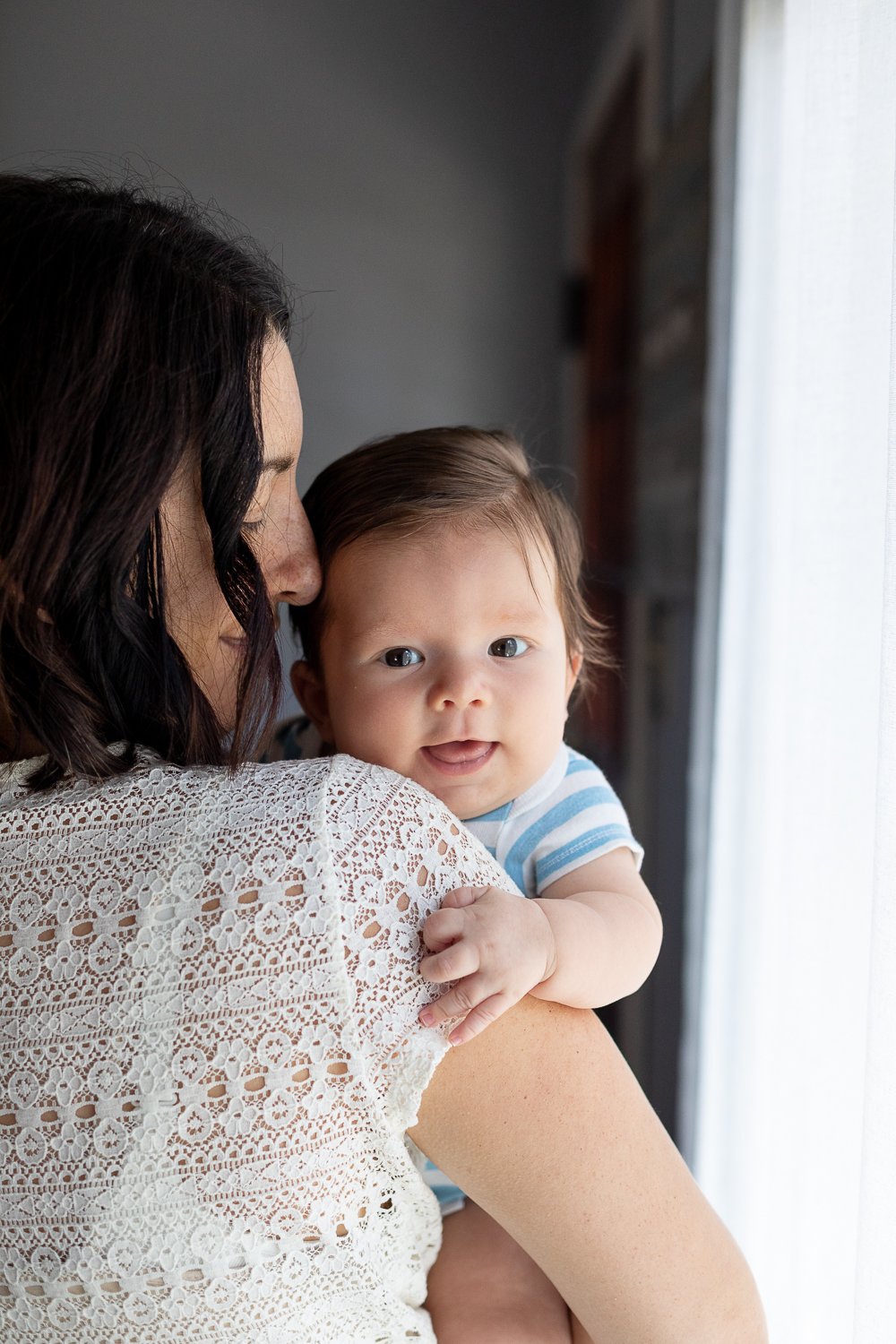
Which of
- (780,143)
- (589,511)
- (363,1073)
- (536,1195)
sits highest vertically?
(780,143)

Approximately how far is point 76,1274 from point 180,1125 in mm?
135

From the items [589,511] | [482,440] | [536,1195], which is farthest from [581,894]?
[589,511]

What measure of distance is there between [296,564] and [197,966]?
0.47 meters

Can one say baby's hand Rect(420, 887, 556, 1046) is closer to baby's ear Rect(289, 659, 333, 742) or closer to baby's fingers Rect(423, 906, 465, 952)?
baby's fingers Rect(423, 906, 465, 952)

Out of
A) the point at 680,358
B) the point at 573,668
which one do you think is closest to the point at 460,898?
the point at 573,668

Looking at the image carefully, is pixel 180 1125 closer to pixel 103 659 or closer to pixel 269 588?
pixel 103 659

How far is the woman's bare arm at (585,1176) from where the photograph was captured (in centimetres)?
70

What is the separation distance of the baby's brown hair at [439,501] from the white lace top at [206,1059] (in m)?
0.45

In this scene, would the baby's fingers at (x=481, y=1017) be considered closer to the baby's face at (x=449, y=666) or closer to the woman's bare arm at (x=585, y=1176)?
the woman's bare arm at (x=585, y=1176)

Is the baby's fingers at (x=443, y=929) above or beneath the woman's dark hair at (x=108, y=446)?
beneath

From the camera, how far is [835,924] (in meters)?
1.07

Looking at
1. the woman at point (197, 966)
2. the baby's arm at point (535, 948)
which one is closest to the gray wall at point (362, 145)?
the woman at point (197, 966)

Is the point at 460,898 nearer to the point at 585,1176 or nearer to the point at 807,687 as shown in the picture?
the point at 585,1176

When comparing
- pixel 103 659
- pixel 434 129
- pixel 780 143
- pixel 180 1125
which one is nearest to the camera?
pixel 180 1125
